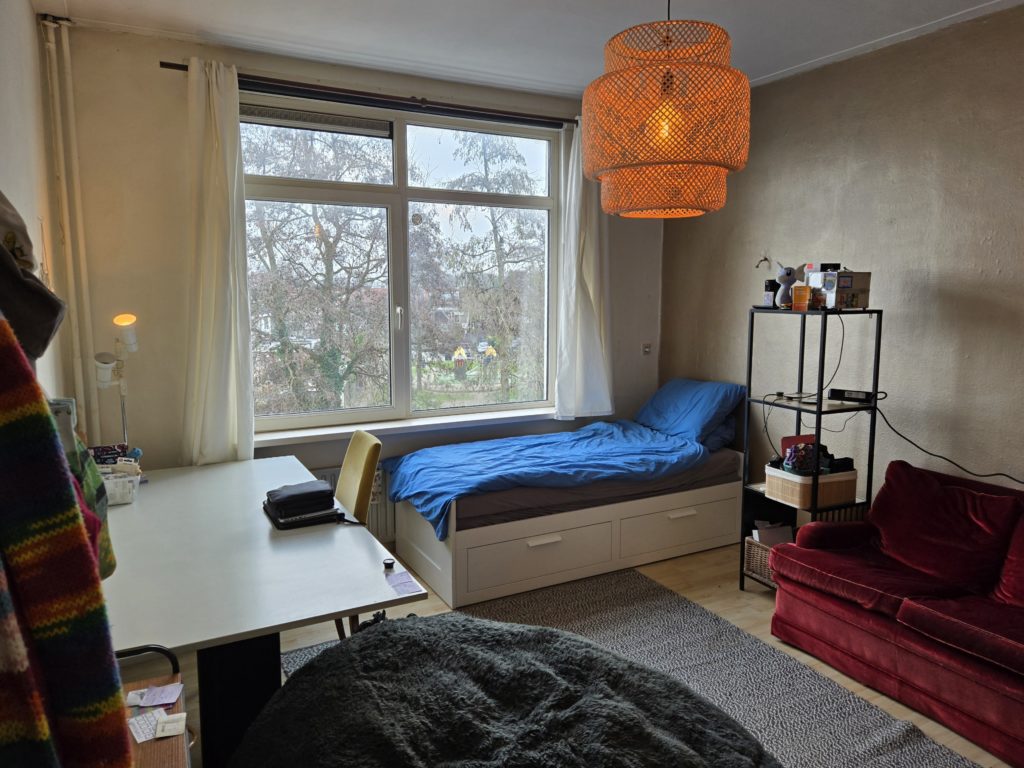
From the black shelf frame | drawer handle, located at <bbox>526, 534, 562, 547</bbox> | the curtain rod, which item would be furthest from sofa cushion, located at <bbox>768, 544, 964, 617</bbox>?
the curtain rod

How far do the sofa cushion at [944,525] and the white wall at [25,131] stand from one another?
3259mm

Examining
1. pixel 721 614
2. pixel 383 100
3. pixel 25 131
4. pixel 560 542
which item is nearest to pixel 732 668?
pixel 721 614

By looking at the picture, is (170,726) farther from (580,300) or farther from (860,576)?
(580,300)

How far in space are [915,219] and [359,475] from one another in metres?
2.73

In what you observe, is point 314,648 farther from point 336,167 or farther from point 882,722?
point 336,167

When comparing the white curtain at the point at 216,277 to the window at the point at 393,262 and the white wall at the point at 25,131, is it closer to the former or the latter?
the window at the point at 393,262

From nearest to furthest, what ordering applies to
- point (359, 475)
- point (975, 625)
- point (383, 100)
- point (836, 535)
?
point (975, 625)
point (359, 475)
point (836, 535)
point (383, 100)

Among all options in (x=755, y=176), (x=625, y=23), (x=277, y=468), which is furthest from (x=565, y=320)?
(x=277, y=468)

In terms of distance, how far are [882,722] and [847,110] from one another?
2.78m

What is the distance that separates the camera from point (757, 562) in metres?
3.25

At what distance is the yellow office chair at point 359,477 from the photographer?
254 cm

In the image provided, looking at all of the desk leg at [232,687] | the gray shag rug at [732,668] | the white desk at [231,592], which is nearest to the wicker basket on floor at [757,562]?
→ the gray shag rug at [732,668]

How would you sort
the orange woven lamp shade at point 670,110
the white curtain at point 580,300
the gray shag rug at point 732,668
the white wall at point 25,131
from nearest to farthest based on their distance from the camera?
the orange woven lamp shade at point 670,110 → the white wall at point 25,131 → the gray shag rug at point 732,668 → the white curtain at point 580,300

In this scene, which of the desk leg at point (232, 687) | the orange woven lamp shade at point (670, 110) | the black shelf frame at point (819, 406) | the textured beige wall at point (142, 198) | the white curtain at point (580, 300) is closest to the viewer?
the desk leg at point (232, 687)
